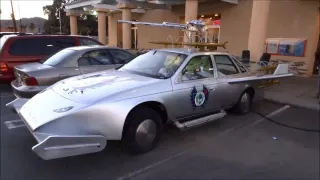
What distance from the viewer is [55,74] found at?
565 centimetres

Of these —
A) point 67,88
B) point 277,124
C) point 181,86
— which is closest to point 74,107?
point 67,88

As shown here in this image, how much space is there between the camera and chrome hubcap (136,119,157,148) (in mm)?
3734

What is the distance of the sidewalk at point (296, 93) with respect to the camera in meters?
7.03

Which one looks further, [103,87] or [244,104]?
[244,104]

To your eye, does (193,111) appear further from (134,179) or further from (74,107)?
(74,107)

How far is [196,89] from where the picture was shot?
4.45m

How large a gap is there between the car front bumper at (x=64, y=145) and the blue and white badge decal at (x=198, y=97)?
1785 mm

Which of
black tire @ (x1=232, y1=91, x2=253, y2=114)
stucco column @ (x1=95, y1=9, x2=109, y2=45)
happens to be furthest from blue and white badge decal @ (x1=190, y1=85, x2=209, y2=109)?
stucco column @ (x1=95, y1=9, x2=109, y2=45)

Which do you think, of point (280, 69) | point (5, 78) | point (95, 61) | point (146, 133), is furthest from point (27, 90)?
point (280, 69)

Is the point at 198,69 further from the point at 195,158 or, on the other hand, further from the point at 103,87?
the point at 103,87

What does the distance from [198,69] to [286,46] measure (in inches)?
347

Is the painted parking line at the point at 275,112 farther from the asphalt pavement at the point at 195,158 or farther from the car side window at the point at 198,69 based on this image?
the car side window at the point at 198,69

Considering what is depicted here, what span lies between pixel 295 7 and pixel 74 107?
11431 millimetres

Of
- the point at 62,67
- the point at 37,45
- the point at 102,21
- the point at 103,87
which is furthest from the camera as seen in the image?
the point at 102,21
